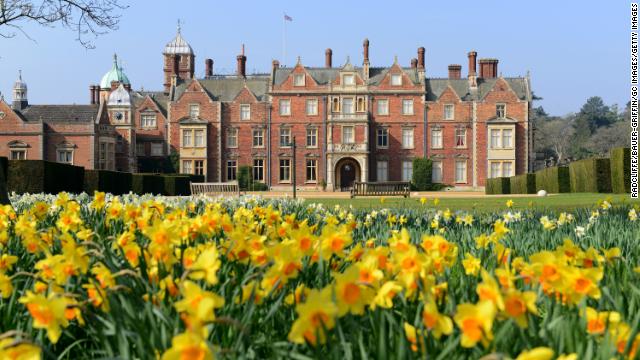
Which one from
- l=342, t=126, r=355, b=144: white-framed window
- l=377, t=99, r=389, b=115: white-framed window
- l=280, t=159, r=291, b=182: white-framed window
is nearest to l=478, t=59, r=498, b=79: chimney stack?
l=377, t=99, r=389, b=115: white-framed window

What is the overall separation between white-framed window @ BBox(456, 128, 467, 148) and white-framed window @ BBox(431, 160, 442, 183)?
6.22ft

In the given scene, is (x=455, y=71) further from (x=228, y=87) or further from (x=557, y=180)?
(x=557, y=180)

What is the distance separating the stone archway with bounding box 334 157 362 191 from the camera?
44969 millimetres

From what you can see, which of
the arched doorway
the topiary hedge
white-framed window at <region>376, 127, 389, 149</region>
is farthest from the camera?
white-framed window at <region>376, 127, 389, 149</region>

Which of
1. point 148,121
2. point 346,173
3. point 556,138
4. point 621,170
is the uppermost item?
point 556,138

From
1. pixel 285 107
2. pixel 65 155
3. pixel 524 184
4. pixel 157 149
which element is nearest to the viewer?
pixel 524 184

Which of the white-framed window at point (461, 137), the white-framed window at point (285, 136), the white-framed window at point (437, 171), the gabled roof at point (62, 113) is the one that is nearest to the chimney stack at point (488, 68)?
the white-framed window at point (461, 137)

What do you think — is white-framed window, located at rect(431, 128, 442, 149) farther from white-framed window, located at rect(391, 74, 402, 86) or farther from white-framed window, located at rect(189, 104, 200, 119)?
white-framed window, located at rect(189, 104, 200, 119)

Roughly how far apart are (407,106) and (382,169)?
484 centimetres

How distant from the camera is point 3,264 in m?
2.47

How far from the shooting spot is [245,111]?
45.7m

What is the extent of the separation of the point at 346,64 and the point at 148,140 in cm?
1599

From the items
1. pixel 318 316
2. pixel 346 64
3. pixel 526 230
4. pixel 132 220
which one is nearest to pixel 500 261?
pixel 318 316

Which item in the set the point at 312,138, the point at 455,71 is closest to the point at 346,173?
the point at 312,138
